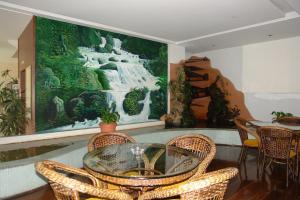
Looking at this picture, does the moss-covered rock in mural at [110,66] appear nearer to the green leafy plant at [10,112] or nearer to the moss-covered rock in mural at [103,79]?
the moss-covered rock in mural at [103,79]

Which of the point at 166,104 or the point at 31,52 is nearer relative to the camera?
the point at 31,52

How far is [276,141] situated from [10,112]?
4693 mm

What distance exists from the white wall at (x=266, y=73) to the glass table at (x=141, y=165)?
5.07 meters

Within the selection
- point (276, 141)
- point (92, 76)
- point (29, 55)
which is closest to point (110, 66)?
point (92, 76)

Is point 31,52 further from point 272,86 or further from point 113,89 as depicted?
point 272,86

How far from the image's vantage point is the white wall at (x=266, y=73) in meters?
6.16

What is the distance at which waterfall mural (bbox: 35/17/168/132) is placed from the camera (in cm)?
467

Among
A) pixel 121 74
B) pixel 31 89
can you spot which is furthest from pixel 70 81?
pixel 121 74

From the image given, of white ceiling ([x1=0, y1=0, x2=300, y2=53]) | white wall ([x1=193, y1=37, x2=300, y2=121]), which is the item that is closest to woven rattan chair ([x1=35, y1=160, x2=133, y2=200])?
white ceiling ([x1=0, y1=0, x2=300, y2=53])

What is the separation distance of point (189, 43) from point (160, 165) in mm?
5221

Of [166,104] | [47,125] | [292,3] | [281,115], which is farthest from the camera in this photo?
[166,104]

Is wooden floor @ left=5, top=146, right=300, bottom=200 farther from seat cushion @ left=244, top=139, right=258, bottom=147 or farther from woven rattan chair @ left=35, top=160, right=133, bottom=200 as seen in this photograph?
woven rattan chair @ left=35, top=160, right=133, bottom=200

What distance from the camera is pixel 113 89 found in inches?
226

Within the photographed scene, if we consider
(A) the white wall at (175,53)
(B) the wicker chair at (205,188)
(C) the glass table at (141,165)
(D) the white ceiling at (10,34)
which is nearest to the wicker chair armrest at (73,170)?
(C) the glass table at (141,165)
